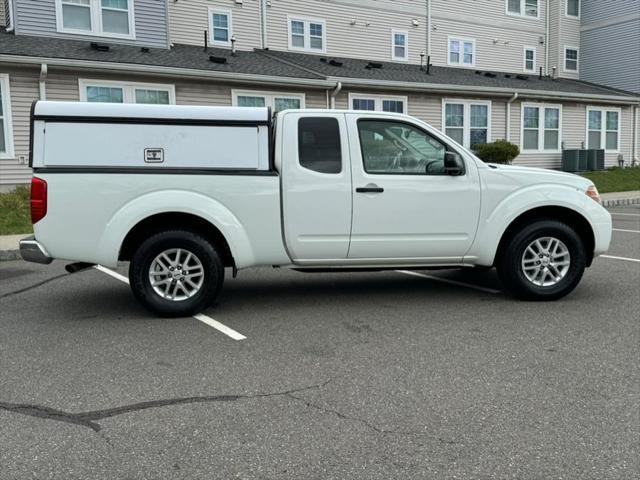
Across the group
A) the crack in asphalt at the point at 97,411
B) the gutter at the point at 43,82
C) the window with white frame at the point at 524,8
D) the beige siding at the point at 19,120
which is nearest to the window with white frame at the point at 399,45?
the window with white frame at the point at 524,8

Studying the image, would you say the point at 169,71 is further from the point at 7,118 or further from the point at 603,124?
the point at 603,124

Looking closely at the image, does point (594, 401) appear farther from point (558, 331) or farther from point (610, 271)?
point (610, 271)

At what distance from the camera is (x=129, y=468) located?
2869mm

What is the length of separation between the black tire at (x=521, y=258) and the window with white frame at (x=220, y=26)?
17079mm

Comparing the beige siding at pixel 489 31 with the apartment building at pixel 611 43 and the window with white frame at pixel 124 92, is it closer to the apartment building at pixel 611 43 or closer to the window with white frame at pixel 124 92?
the apartment building at pixel 611 43

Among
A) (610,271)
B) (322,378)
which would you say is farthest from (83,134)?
(610,271)

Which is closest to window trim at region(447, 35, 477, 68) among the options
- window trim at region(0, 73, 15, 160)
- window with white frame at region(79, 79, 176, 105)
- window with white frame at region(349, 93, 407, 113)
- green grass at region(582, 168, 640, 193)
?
window with white frame at region(349, 93, 407, 113)

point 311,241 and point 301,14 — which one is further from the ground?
point 301,14

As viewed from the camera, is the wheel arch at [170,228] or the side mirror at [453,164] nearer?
the wheel arch at [170,228]

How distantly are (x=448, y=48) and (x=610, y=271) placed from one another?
20278 mm

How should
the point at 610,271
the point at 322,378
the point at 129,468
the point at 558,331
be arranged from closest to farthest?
the point at 129,468 < the point at 322,378 < the point at 558,331 < the point at 610,271

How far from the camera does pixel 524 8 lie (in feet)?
92.9

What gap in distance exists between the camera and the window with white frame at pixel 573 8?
29.7 metres

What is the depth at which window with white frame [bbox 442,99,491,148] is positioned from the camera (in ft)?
70.9
